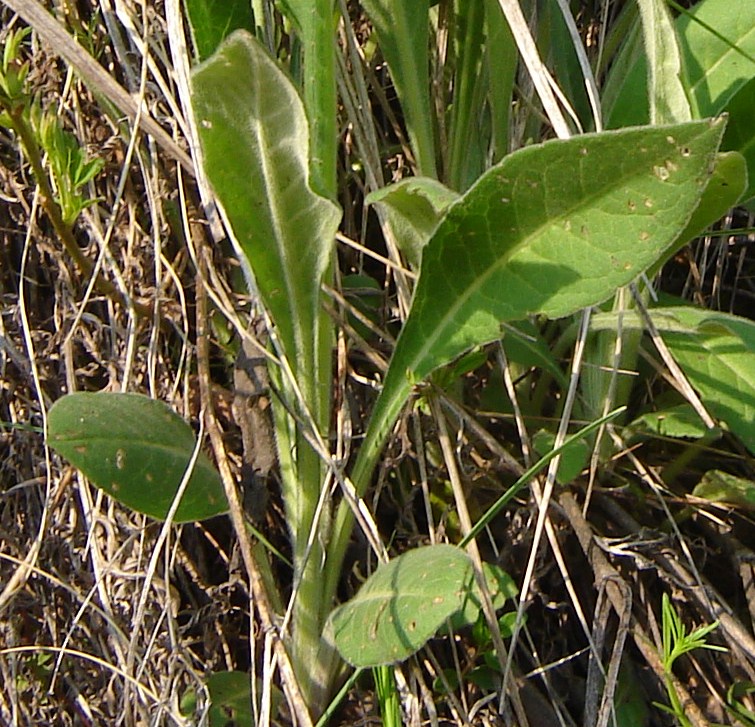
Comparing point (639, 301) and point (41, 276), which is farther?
point (41, 276)

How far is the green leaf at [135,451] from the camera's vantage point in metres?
0.85

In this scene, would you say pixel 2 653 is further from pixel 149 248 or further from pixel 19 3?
pixel 19 3

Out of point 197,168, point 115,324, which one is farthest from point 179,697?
point 197,168

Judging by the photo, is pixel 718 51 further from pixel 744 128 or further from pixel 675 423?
pixel 675 423

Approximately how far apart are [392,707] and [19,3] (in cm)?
76

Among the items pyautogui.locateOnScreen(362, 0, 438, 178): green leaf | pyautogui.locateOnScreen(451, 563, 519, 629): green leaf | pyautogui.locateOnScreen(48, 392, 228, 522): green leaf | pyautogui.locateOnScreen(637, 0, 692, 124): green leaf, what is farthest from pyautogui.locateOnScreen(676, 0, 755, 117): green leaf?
pyautogui.locateOnScreen(48, 392, 228, 522): green leaf

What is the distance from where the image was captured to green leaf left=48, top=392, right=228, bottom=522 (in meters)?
0.85

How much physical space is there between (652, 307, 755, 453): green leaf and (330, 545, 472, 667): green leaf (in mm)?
326

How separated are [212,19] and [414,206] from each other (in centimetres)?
28

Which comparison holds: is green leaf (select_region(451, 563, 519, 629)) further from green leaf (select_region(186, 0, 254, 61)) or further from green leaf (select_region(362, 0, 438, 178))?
green leaf (select_region(186, 0, 254, 61))

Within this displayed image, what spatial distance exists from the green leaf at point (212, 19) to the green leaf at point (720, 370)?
490 millimetres

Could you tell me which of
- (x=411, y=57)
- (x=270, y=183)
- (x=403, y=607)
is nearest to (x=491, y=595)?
(x=403, y=607)

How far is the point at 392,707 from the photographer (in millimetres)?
878

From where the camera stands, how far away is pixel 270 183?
85cm
